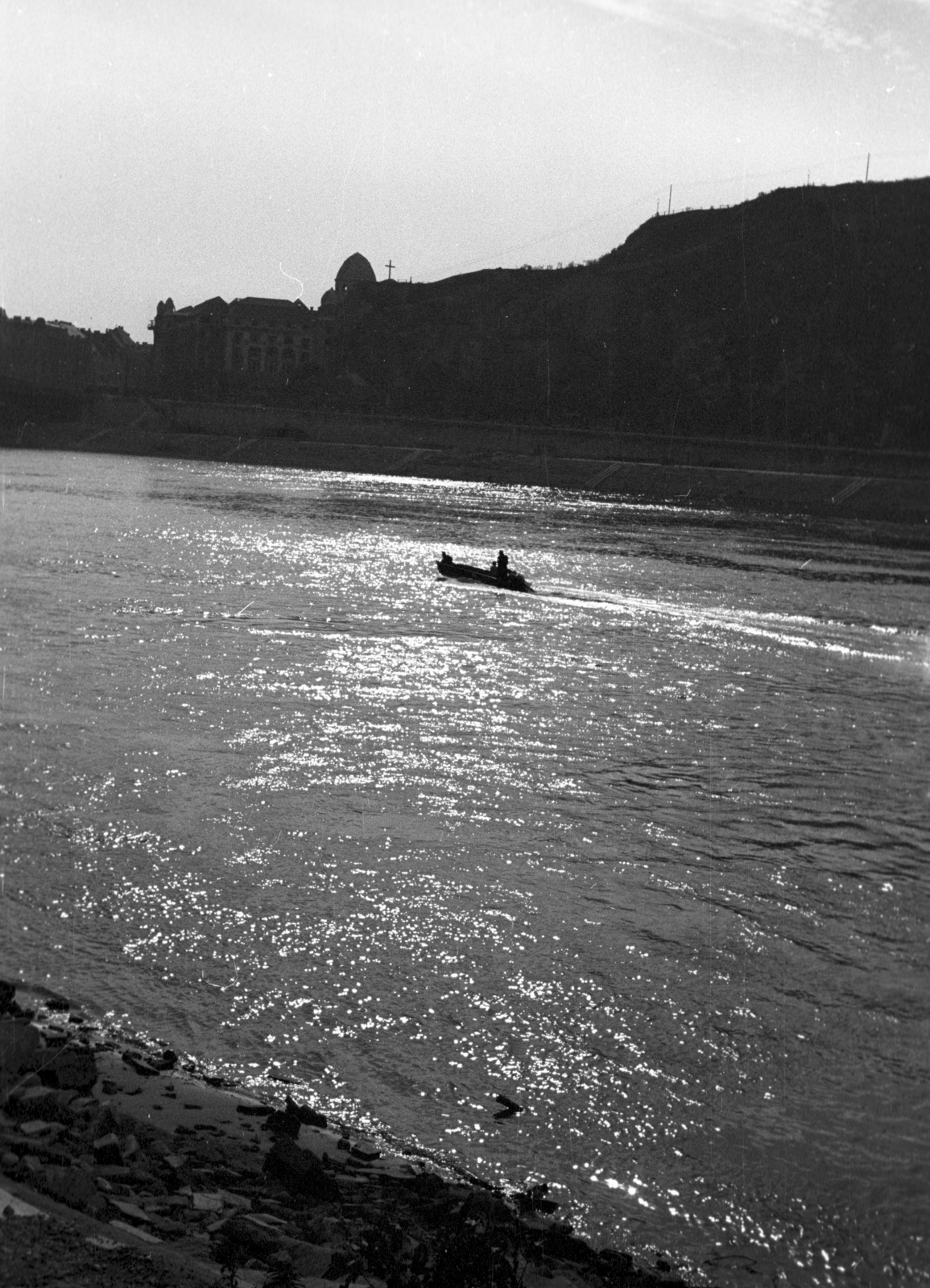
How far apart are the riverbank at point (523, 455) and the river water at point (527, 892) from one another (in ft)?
198

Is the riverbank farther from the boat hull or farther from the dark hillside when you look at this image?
the boat hull

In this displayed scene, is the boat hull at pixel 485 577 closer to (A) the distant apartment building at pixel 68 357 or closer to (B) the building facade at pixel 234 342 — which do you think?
(A) the distant apartment building at pixel 68 357

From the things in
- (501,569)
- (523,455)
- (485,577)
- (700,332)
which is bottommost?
(485,577)

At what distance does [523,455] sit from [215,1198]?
3738 inches

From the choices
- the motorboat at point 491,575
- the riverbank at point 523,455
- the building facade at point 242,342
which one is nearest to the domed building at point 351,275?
the building facade at point 242,342

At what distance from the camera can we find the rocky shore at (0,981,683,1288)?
4.71m

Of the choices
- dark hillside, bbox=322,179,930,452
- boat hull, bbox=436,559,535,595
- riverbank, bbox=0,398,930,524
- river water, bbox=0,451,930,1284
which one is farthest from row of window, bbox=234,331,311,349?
river water, bbox=0,451,930,1284

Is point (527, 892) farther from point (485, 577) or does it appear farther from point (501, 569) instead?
point (485, 577)

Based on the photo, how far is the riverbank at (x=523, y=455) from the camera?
8550 cm

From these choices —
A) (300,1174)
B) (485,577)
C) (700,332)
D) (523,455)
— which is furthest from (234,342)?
(300,1174)

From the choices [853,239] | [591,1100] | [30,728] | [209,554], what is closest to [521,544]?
[209,554]

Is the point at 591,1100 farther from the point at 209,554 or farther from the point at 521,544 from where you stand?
the point at 521,544

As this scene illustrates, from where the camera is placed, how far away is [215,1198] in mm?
5688

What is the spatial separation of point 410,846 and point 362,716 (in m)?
5.77
